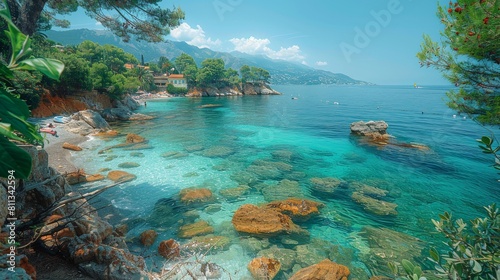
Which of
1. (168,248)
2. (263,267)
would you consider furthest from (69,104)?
(263,267)

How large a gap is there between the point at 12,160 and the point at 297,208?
9550mm

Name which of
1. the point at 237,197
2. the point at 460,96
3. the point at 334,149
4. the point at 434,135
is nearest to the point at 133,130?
the point at 237,197

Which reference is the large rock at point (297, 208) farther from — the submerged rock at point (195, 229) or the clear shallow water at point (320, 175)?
the submerged rock at point (195, 229)

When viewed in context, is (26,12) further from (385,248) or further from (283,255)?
(385,248)

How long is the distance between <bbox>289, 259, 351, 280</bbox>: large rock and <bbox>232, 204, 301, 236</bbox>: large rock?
198 cm

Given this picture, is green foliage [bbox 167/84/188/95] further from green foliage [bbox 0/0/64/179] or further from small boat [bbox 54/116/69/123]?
green foliage [bbox 0/0/64/179]

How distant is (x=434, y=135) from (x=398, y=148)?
35.3 ft

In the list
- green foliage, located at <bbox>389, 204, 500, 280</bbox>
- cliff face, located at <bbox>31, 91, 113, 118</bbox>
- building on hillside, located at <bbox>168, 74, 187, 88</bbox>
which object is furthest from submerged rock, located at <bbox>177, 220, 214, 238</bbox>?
building on hillside, located at <bbox>168, 74, 187, 88</bbox>

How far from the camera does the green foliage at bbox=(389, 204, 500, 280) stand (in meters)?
2.04

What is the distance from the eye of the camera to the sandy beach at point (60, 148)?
40.6 ft

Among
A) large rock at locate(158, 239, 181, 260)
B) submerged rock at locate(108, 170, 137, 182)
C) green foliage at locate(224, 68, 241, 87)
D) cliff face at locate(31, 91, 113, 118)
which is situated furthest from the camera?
green foliage at locate(224, 68, 241, 87)

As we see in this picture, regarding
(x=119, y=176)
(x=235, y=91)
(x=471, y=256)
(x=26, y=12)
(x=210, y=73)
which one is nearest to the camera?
(x=471, y=256)

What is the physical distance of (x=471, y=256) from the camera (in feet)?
6.88

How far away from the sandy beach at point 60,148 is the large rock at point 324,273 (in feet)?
35.7
